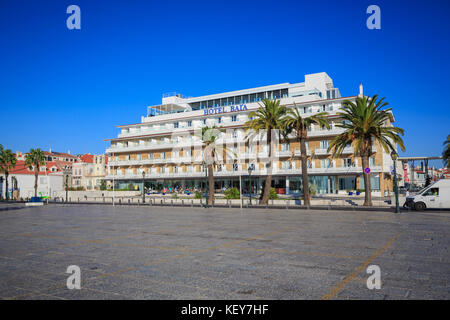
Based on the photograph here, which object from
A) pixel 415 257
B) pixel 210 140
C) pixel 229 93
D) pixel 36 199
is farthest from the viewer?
pixel 229 93

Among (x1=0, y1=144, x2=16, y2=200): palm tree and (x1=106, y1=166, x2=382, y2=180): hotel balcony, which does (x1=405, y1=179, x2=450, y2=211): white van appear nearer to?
(x1=106, y1=166, x2=382, y2=180): hotel balcony

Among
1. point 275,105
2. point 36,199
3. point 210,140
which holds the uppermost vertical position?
point 275,105

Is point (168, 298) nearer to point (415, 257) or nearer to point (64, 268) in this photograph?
point (64, 268)

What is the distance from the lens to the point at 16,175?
249 ft

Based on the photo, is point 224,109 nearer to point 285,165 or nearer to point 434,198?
point 285,165

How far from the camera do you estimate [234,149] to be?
64312mm

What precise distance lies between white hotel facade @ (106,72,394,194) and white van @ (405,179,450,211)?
83.2 ft

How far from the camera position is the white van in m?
→ 26.3

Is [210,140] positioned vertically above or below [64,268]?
above

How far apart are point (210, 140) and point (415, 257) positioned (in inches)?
1317

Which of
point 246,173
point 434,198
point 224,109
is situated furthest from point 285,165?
point 434,198

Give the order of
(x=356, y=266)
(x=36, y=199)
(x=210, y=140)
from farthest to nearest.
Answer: (x=36, y=199) → (x=210, y=140) → (x=356, y=266)

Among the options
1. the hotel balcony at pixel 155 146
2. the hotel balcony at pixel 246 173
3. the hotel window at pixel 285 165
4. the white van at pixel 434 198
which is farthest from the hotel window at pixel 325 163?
the white van at pixel 434 198
